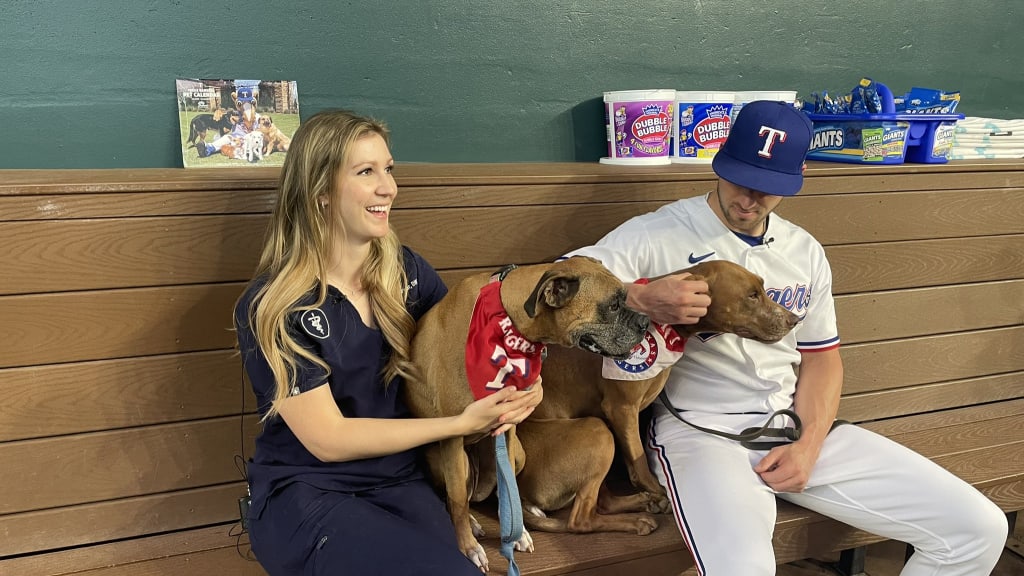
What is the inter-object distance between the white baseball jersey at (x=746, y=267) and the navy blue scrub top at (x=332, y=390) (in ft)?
2.36

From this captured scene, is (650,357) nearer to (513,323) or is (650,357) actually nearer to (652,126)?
(513,323)

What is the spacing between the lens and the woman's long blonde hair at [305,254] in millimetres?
1896

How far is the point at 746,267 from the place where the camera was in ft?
7.80

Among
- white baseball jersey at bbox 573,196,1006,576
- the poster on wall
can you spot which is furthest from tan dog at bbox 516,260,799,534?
the poster on wall

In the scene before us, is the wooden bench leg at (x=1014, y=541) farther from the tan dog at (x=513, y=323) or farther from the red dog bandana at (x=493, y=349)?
the red dog bandana at (x=493, y=349)

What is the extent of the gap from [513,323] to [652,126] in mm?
1462

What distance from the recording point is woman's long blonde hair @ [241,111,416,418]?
1.90m

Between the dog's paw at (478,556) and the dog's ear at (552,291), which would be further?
the dog's paw at (478,556)

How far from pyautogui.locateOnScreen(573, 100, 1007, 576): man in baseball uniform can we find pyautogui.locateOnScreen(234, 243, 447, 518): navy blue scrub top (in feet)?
2.29

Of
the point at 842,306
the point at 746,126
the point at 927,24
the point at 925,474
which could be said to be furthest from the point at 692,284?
the point at 927,24

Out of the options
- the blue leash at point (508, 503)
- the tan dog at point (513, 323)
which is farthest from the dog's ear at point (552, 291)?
the blue leash at point (508, 503)

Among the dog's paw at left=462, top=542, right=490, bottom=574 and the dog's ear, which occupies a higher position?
the dog's ear

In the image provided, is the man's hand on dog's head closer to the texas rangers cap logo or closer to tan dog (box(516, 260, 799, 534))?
tan dog (box(516, 260, 799, 534))

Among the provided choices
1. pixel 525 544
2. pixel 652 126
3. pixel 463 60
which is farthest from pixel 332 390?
pixel 652 126
